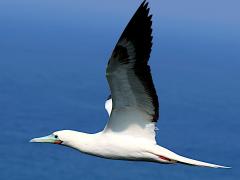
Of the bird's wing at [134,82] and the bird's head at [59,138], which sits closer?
the bird's wing at [134,82]

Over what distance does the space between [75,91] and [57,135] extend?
18110 cm

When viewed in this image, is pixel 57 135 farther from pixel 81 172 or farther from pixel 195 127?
pixel 195 127

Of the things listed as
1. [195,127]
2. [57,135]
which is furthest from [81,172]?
[57,135]

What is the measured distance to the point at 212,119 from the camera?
604 ft

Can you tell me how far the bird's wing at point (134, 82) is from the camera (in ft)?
46.2

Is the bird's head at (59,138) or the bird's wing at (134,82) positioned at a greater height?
the bird's wing at (134,82)

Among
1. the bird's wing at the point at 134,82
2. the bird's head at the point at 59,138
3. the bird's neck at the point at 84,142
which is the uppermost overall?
the bird's wing at the point at 134,82

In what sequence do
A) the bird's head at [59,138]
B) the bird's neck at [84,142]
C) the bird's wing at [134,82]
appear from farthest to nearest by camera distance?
the bird's head at [59,138] < the bird's neck at [84,142] < the bird's wing at [134,82]

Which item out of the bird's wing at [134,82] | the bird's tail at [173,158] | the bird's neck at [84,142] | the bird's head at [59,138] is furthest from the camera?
the bird's head at [59,138]

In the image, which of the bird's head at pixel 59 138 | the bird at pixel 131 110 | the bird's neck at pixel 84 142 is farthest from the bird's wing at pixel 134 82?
the bird's head at pixel 59 138

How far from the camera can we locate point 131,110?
617 inches

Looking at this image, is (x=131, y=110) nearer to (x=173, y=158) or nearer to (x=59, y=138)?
(x=173, y=158)

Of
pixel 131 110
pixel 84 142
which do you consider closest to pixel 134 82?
pixel 131 110

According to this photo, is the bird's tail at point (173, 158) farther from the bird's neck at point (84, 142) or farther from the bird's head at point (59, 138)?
the bird's head at point (59, 138)
